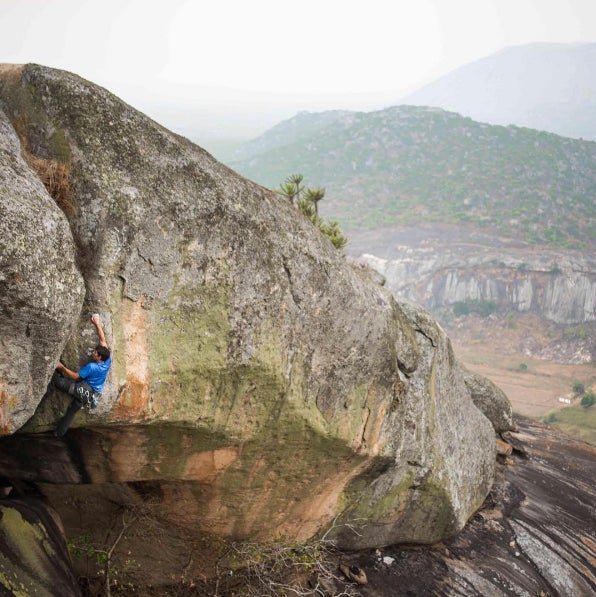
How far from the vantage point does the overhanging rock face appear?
Answer: 7566 mm

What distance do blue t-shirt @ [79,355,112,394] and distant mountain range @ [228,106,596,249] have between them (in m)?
88.0

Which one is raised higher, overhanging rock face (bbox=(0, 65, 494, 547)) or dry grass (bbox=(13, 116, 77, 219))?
dry grass (bbox=(13, 116, 77, 219))

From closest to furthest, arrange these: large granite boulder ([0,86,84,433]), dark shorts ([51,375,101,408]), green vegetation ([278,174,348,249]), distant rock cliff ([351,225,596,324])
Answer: large granite boulder ([0,86,84,433]) < dark shorts ([51,375,101,408]) < green vegetation ([278,174,348,249]) < distant rock cliff ([351,225,596,324])

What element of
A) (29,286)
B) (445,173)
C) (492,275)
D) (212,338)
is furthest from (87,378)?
(445,173)

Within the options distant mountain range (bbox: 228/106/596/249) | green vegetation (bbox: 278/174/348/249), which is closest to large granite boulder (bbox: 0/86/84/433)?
green vegetation (bbox: 278/174/348/249)

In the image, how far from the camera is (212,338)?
28.2 feet

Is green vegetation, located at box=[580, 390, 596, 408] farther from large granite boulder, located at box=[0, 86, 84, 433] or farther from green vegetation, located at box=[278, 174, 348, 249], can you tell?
large granite boulder, located at box=[0, 86, 84, 433]

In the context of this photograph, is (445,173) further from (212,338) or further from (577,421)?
(212,338)

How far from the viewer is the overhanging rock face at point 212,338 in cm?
757

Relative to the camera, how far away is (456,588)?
13250 mm

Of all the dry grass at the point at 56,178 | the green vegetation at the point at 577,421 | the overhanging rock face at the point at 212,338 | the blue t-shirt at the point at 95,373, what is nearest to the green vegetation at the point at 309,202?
the overhanging rock face at the point at 212,338

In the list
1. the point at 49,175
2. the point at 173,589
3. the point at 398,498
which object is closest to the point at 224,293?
the point at 49,175

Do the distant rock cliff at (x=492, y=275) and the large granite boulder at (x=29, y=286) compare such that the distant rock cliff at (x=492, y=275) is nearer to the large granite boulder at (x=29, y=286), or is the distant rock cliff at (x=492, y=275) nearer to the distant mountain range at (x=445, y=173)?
the distant mountain range at (x=445, y=173)

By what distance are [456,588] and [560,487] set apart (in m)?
8.55
